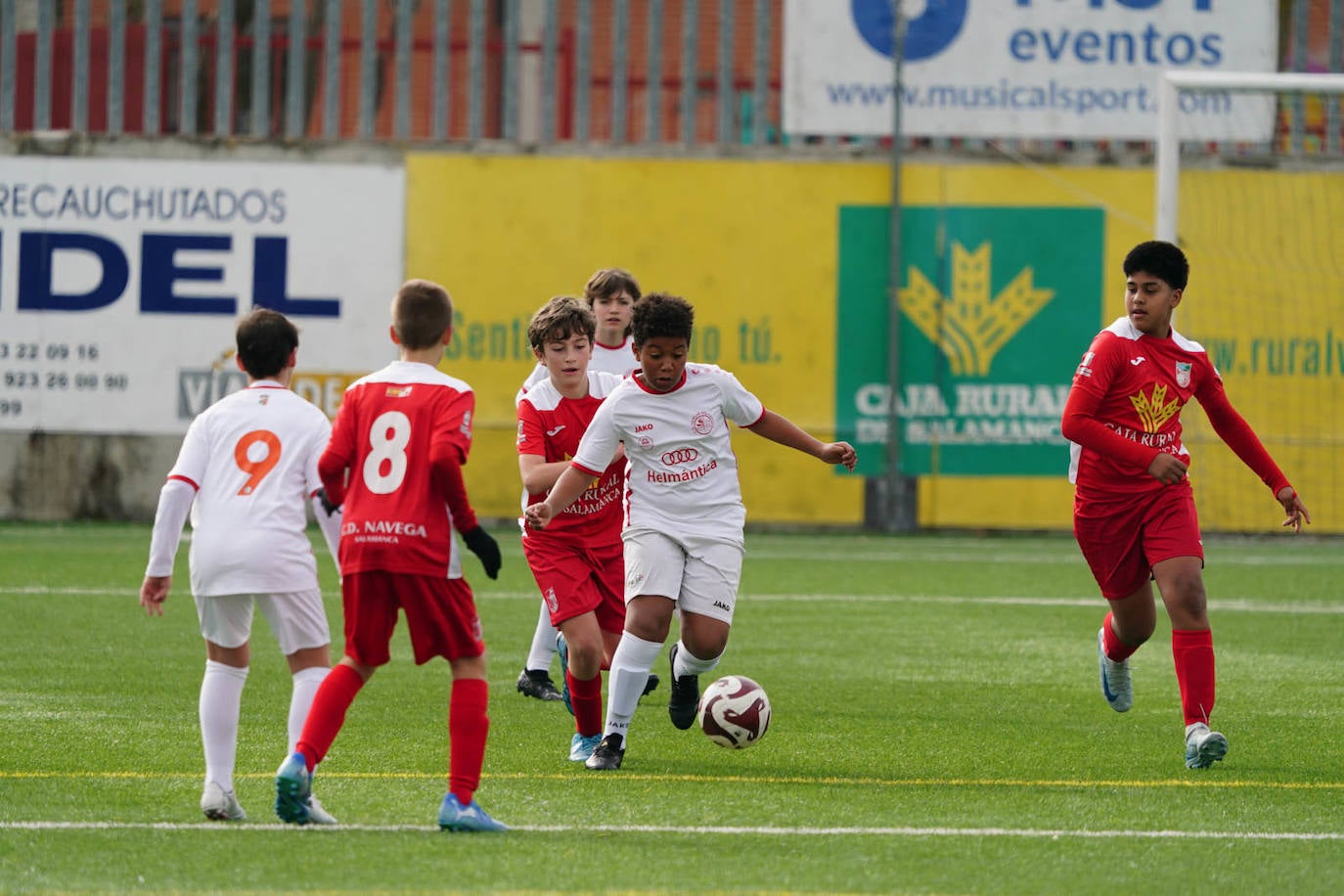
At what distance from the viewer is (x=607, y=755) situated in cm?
646

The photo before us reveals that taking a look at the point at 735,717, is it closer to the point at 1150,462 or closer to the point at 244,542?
the point at 1150,462

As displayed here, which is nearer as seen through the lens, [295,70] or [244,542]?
[244,542]

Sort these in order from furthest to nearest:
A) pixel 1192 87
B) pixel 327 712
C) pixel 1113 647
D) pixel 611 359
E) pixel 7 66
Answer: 1. pixel 7 66
2. pixel 1192 87
3. pixel 611 359
4. pixel 1113 647
5. pixel 327 712

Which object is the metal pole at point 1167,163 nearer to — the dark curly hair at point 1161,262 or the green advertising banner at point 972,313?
the green advertising banner at point 972,313

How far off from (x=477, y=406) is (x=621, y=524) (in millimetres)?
10805

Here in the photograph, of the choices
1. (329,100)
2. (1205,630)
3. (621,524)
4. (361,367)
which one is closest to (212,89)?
(329,100)

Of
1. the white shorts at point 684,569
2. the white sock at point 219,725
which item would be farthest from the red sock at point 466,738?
the white shorts at point 684,569

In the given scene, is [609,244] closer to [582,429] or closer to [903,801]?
[582,429]

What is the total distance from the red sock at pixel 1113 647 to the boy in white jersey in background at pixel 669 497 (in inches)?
63.2

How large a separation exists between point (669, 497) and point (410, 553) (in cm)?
162

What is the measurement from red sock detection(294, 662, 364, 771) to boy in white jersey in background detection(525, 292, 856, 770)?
4.35 ft

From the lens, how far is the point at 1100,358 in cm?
688

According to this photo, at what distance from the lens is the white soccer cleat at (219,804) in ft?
17.5

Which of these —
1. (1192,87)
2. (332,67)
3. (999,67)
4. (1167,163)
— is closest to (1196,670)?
(1167,163)
